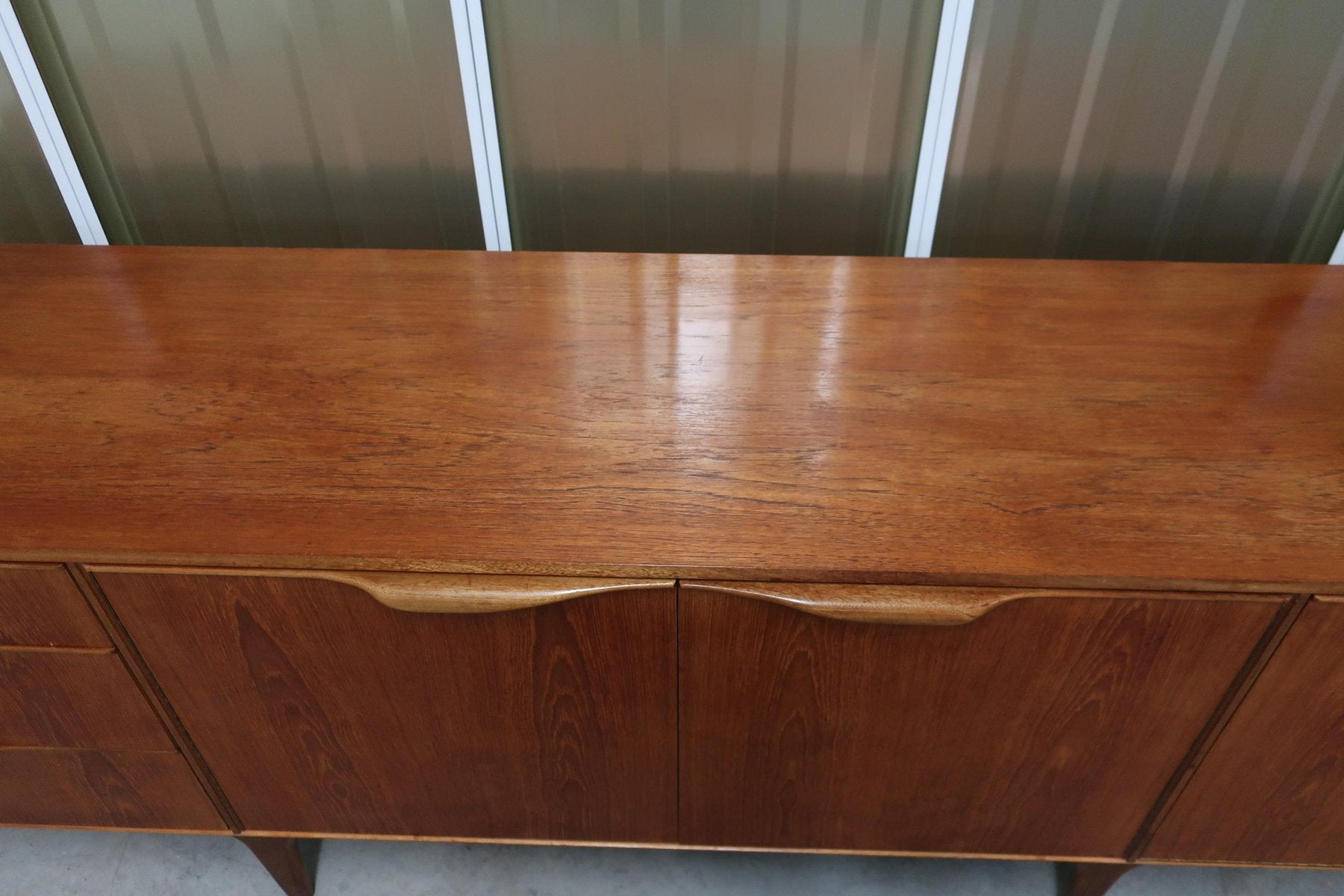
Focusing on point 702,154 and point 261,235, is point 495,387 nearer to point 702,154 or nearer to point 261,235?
point 702,154

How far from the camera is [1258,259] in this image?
1.24 metres

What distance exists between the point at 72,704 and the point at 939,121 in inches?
48.0

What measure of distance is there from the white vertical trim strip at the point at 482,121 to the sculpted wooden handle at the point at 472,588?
0.73 meters

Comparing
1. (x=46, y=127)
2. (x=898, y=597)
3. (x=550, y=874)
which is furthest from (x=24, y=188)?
(x=898, y=597)

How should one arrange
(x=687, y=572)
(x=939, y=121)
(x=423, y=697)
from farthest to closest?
(x=939, y=121) → (x=423, y=697) → (x=687, y=572)

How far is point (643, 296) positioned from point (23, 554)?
649 millimetres

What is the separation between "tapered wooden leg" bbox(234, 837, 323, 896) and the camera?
94 cm

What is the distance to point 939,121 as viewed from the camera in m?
1.13

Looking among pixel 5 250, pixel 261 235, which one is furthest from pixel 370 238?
pixel 5 250

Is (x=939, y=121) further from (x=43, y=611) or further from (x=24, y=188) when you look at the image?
(x=24, y=188)

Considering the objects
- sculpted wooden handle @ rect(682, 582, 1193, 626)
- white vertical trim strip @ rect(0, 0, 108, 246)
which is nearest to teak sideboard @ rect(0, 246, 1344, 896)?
sculpted wooden handle @ rect(682, 582, 1193, 626)

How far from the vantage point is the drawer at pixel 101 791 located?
84 cm

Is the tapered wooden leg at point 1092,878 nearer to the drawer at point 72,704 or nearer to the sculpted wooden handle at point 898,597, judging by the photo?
the sculpted wooden handle at point 898,597

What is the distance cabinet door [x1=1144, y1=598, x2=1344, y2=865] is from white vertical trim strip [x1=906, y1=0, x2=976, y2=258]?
749mm
